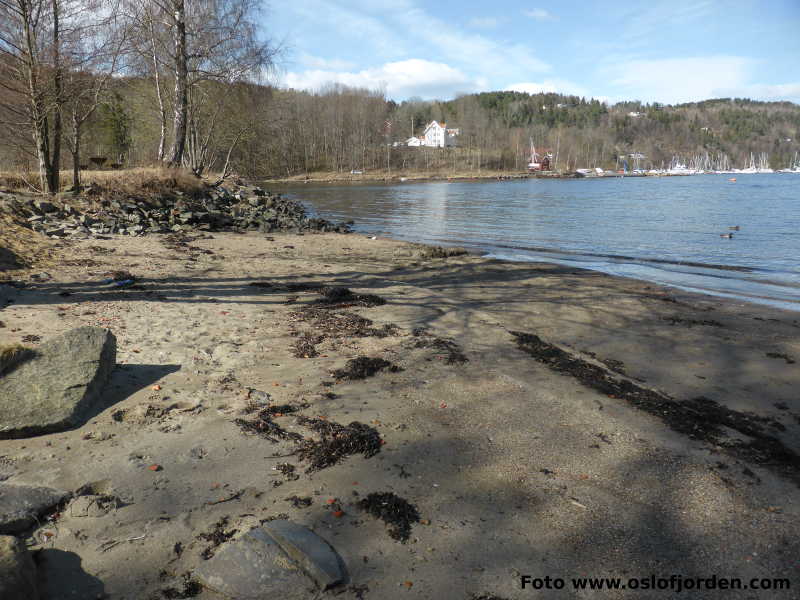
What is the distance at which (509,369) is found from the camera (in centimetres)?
575

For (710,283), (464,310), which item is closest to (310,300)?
(464,310)

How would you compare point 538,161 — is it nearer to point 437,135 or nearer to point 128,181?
point 437,135

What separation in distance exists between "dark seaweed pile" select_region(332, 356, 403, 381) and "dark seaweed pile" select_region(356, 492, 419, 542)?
202 centimetres

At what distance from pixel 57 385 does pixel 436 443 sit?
3.28 m

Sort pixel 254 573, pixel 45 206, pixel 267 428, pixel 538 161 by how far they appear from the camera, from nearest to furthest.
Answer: pixel 254 573
pixel 267 428
pixel 45 206
pixel 538 161

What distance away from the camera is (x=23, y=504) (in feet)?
10.0

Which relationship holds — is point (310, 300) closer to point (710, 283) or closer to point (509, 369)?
point (509, 369)

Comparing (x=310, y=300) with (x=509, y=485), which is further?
(x=310, y=300)

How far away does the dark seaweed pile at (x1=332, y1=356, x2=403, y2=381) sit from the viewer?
17.5 ft

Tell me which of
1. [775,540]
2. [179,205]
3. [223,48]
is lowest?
[775,540]

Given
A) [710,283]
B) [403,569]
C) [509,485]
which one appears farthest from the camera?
[710,283]

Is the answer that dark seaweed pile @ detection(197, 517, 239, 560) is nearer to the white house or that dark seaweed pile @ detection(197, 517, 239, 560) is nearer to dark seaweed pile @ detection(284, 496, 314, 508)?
dark seaweed pile @ detection(284, 496, 314, 508)

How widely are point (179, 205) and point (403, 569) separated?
57.7ft

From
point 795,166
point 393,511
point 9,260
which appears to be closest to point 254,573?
point 393,511
